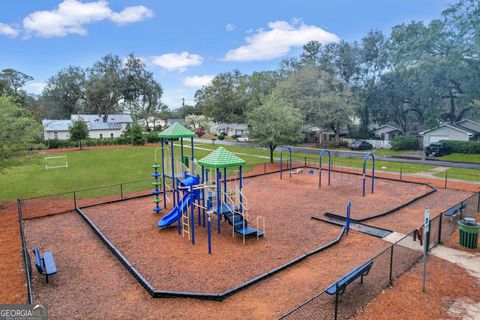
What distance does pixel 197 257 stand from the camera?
9.99 m

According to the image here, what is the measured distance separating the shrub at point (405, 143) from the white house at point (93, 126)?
49448mm

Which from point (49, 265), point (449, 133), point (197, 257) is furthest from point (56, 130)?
point (449, 133)

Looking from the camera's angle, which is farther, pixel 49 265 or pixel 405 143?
pixel 405 143

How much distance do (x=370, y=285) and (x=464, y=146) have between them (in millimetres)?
34895

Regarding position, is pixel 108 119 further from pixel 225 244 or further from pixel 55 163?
pixel 225 244

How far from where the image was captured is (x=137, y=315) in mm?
7051

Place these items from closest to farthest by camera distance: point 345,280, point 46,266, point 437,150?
point 345,280 → point 46,266 → point 437,150

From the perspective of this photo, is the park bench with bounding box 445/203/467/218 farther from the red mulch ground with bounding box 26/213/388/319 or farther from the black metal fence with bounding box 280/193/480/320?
the red mulch ground with bounding box 26/213/388/319

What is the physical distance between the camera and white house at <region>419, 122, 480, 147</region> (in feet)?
120

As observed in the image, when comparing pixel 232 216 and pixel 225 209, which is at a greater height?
pixel 225 209

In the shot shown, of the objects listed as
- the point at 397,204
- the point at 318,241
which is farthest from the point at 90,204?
the point at 397,204

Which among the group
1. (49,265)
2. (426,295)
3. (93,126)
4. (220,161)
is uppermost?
(93,126)

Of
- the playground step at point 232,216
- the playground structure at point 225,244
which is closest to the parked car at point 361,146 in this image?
the playground structure at point 225,244

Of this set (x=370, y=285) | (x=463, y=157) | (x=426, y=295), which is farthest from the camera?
(x=463, y=157)
